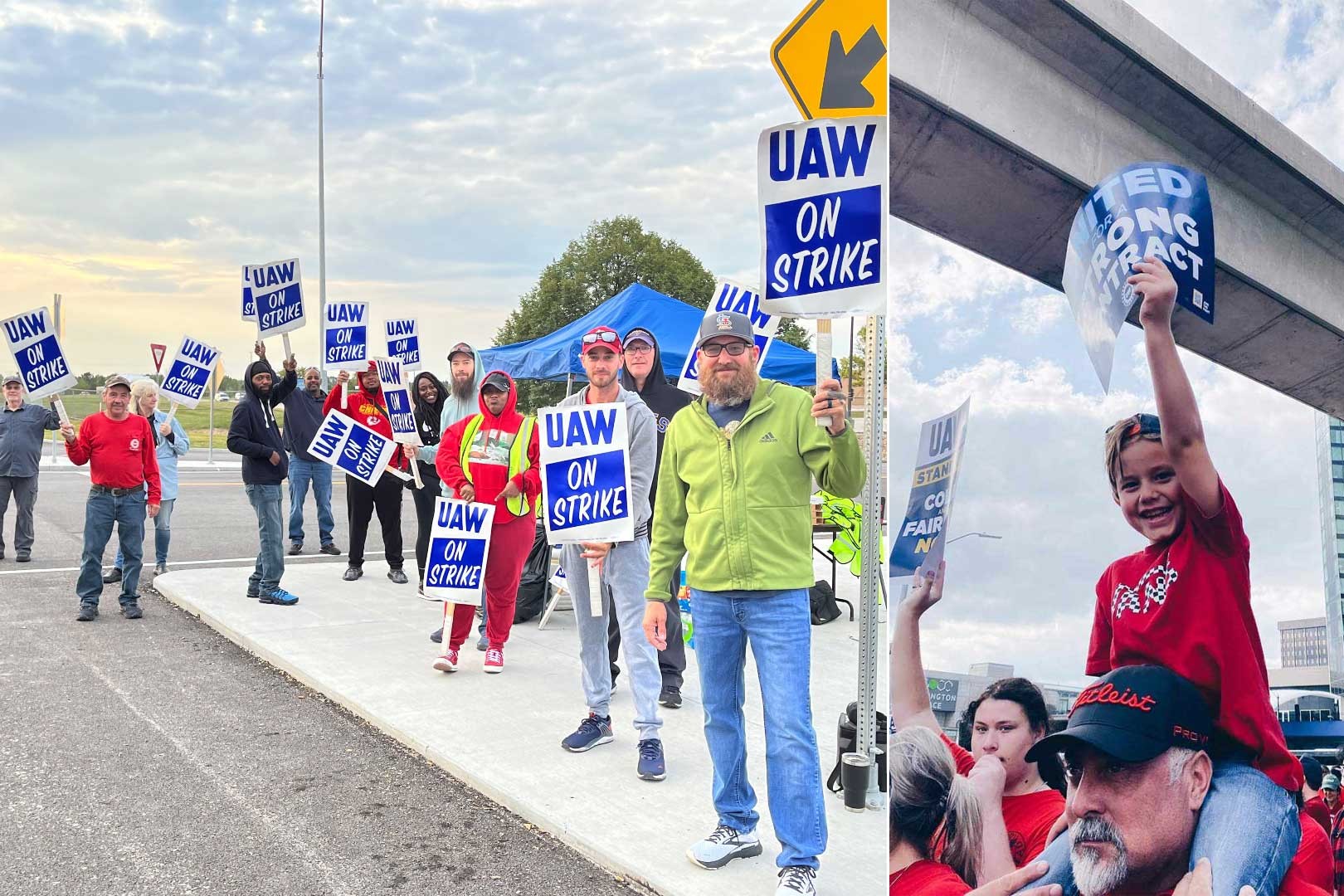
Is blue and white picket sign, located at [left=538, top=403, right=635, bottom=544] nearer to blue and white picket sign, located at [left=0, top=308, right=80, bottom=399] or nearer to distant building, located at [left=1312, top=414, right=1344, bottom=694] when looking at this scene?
distant building, located at [left=1312, top=414, right=1344, bottom=694]

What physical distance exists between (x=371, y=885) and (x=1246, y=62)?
3657 mm

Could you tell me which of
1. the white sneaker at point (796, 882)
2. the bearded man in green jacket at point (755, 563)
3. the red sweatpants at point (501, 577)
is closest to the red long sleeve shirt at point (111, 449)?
the red sweatpants at point (501, 577)

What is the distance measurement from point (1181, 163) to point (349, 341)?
28.0 ft

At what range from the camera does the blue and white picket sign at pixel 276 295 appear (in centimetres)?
988

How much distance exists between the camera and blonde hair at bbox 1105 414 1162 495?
2021mm

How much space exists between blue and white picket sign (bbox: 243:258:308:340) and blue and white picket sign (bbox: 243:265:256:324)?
0.4 inches

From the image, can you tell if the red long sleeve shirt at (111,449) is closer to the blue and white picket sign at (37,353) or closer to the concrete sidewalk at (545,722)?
the concrete sidewalk at (545,722)

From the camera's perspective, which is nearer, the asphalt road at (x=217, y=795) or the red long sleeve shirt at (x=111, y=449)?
the asphalt road at (x=217, y=795)

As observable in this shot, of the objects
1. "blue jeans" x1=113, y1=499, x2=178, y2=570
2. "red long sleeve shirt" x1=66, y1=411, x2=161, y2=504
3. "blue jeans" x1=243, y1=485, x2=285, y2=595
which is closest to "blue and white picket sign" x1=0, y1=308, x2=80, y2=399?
"blue jeans" x1=113, y1=499, x2=178, y2=570

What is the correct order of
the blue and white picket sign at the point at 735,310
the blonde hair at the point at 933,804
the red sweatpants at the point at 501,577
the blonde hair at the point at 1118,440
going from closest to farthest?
the blonde hair at the point at 1118,440, the blonde hair at the point at 933,804, the red sweatpants at the point at 501,577, the blue and white picket sign at the point at 735,310

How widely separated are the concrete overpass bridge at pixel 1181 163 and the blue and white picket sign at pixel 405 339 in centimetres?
840

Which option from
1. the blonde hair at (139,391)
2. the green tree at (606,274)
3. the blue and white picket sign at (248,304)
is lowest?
the blonde hair at (139,391)

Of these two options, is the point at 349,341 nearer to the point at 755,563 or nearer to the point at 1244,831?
the point at 755,563

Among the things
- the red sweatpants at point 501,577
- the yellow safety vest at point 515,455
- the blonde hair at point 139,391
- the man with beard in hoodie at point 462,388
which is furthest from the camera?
the blonde hair at point 139,391
